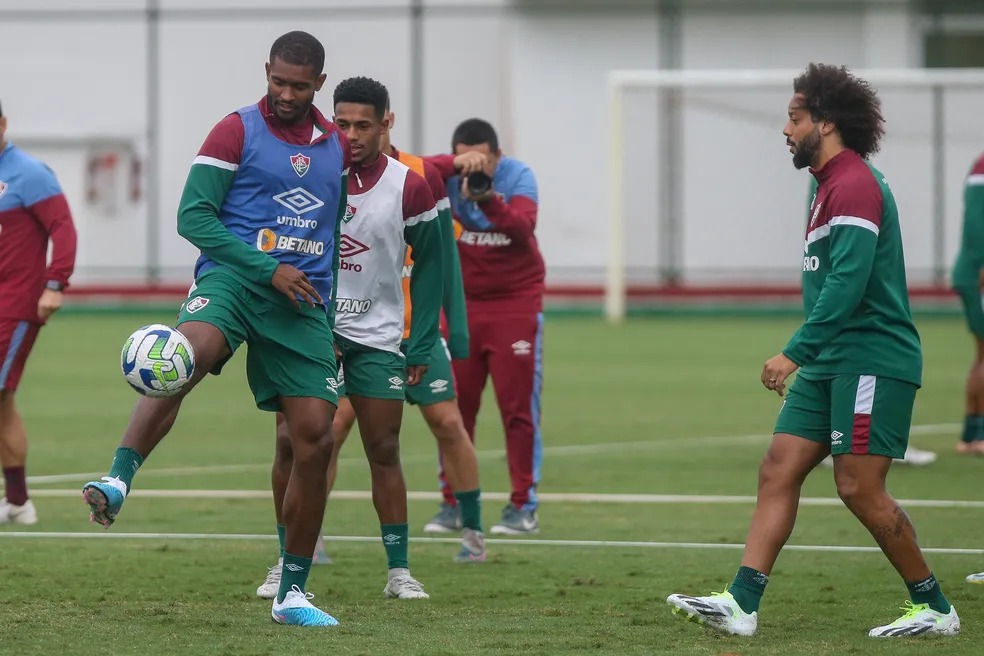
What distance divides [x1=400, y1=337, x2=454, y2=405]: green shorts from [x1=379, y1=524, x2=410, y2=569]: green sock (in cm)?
123

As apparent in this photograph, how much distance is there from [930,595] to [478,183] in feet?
11.2

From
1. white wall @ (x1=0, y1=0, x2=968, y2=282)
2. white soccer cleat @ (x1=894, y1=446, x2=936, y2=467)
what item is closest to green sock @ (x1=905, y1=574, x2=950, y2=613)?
white soccer cleat @ (x1=894, y1=446, x2=936, y2=467)

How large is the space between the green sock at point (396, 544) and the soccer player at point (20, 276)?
9.59ft

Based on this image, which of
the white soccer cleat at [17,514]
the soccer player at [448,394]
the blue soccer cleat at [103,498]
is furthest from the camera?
the white soccer cleat at [17,514]

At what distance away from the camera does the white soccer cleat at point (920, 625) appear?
645cm

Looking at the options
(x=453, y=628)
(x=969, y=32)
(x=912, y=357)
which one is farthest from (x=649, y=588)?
(x=969, y=32)

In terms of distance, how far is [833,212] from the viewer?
6406 mm

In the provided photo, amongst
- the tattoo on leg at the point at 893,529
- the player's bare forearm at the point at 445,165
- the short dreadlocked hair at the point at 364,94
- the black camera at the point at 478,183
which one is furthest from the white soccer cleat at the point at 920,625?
the player's bare forearm at the point at 445,165

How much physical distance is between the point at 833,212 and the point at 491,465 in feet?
20.9

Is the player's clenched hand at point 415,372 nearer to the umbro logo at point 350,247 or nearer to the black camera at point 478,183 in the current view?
the umbro logo at point 350,247

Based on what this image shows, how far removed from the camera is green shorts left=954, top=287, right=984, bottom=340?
12.9m

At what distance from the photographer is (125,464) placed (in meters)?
6.16

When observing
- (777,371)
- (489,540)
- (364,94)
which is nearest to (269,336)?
(364,94)

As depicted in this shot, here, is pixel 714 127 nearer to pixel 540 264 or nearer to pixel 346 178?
pixel 540 264
